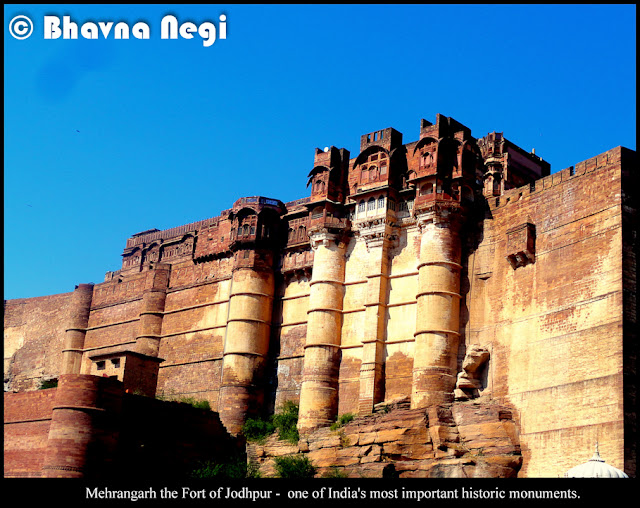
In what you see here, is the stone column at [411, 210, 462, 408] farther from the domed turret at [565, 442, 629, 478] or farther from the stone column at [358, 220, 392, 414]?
the domed turret at [565, 442, 629, 478]

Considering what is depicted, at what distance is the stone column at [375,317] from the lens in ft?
90.5

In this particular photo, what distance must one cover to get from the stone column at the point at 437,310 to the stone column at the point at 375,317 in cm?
141

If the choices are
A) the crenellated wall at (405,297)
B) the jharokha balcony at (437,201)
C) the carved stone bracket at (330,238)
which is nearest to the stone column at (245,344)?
the crenellated wall at (405,297)

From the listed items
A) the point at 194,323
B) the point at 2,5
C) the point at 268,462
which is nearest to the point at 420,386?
the point at 268,462

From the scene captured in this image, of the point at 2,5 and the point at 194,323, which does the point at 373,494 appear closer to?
the point at 2,5

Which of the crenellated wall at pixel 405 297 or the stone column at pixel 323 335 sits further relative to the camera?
the stone column at pixel 323 335

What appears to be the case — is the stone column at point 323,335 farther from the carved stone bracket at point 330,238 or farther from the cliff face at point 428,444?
the cliff face at point 428,444

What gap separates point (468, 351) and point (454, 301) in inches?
54.0

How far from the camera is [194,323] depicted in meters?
34.3

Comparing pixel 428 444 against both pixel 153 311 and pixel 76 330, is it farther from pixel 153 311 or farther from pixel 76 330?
pixel 76 330

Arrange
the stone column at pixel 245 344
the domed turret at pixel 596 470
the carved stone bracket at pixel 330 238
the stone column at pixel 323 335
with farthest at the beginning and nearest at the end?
the stone column at pixel 245 344 → the carved stone bracket at pixel 330 238 → the stone column at pixel 323 335 → the domed turret at pixel 596 470

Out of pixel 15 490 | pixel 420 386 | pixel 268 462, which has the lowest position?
pixel 15 490

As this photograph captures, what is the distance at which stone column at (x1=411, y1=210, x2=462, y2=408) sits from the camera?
26.0 metres

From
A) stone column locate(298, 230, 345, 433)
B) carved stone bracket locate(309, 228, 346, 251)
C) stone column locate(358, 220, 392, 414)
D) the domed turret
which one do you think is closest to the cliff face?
stone column locate(358, 220, 392, 414)
